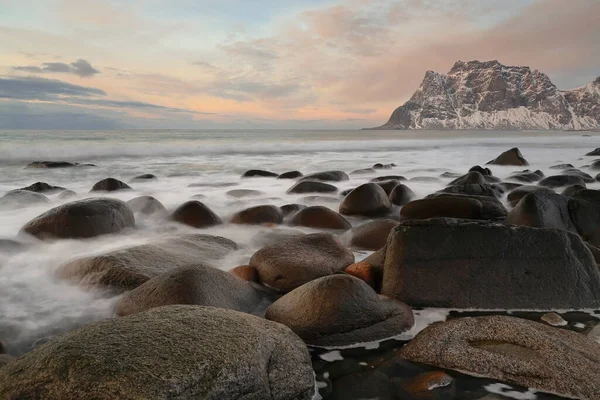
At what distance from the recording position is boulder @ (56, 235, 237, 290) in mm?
3389

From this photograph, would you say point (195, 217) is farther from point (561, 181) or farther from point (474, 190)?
point (561, 181)

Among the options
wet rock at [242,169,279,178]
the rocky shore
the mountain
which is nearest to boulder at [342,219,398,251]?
the rocky shore

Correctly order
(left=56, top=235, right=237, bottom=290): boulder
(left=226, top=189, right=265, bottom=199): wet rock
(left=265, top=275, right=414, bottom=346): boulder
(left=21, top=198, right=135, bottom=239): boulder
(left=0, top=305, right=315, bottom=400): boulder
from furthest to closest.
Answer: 1. (left=226, top=189, right=265, bottom=199): wet rock
2. (left=21, top=198, right=135, bottom=239): boulder
3. (left=56, top=235, right=237, bottom=290): boulder
4. (left=265, top=275, right=414, bottom=346): boulder
5. (left=0, top=305, right=315, bottom=400): boulder

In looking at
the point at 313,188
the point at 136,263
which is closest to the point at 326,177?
the point at 313,188

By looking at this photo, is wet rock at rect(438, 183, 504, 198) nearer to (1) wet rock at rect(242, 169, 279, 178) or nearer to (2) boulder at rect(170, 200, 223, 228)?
(2) boulder at rect(170, 200, 223, 228)

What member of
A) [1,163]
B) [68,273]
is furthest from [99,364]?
[1,163]

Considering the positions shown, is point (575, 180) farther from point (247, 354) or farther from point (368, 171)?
point (247, 354)

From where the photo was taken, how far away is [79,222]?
4.64 m

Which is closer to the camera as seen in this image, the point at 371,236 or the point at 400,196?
the point at 371,236

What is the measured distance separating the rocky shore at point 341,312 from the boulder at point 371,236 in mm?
19

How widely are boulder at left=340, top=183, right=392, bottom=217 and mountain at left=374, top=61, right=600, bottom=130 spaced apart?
149 metres

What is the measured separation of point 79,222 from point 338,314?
3.32 m

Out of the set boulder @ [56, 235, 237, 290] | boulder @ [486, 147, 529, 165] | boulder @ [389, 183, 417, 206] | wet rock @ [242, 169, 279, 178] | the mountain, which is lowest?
boulder @ [56, 235, 237, 290]

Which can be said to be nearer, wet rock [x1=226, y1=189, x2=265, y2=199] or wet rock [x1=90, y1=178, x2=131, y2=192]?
wet rock [x1=226, y1=189, x2=265, y2=199]
